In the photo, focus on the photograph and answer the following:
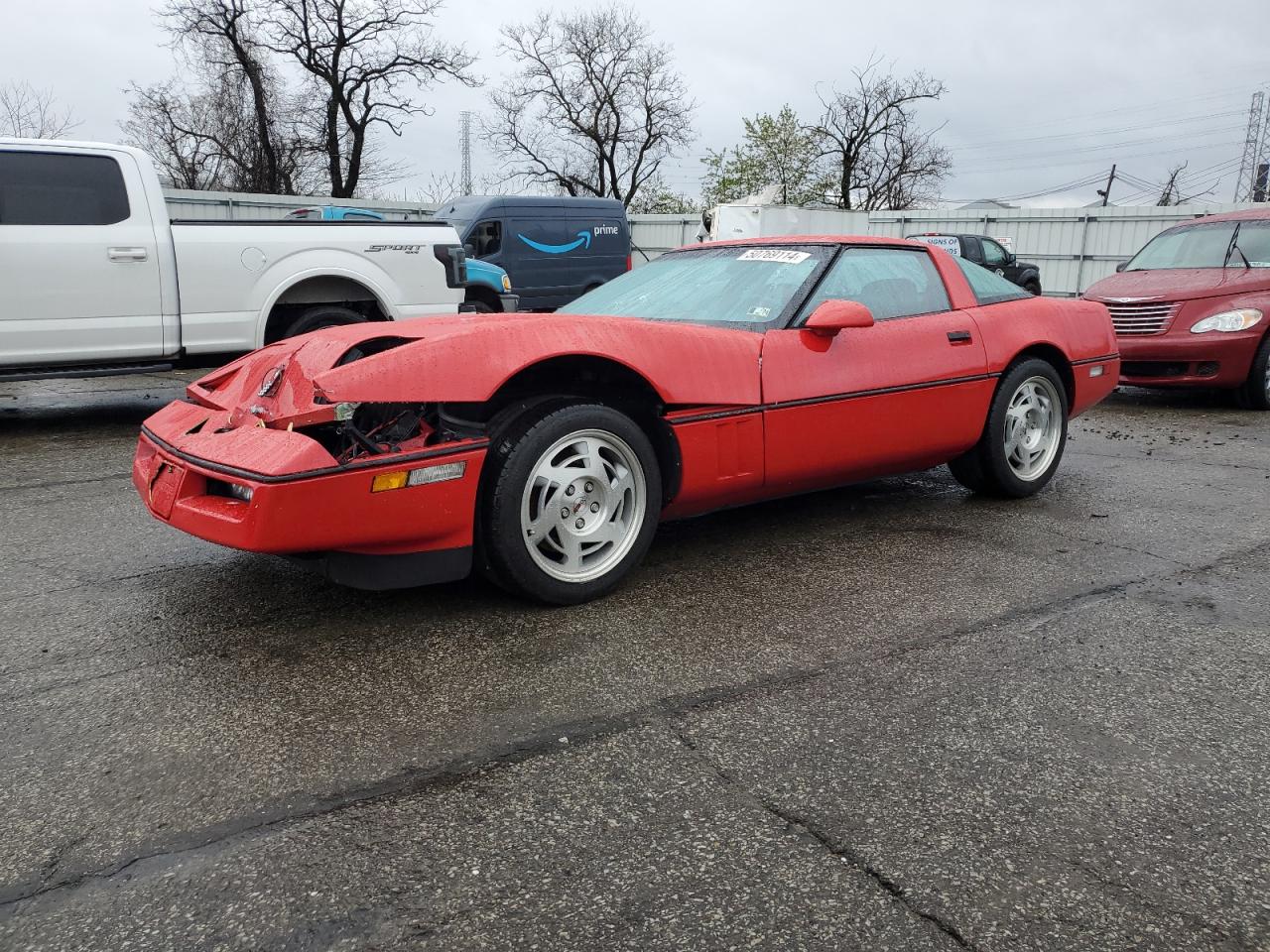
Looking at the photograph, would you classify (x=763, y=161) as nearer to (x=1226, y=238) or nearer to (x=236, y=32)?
(x=236, y=32)

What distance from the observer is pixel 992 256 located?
20.5 meters

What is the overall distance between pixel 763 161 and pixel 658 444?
139 feet

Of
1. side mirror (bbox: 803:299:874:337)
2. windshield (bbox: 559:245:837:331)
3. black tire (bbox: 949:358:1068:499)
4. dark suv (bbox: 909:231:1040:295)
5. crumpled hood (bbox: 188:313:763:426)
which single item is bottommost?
black tire (bbox: 949:358:1068:499)

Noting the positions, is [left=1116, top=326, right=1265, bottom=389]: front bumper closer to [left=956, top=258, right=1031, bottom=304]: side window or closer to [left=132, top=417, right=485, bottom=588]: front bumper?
[left=956, top=258, right=1031, bottom=304]: side window

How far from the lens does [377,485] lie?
2945 millimetres

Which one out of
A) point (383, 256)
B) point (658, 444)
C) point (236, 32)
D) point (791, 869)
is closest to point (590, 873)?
point (791, 869)

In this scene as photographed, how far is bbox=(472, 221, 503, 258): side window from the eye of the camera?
1636 centimetres

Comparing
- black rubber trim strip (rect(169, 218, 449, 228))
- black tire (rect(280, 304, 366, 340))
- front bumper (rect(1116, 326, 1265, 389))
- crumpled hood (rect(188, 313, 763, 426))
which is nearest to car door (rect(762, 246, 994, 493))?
crumpled hood (rect(188, 313, 763, 426))

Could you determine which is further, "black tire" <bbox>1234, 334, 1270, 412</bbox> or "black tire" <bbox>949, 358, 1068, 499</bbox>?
"black tire" <bbox>1234, 334, 1270, 412</bbox>

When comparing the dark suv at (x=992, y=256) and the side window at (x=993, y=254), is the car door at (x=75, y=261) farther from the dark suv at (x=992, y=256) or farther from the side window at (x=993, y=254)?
the side window at (x=993, y=254)

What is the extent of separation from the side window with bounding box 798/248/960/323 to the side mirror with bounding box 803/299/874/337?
6.9 inches

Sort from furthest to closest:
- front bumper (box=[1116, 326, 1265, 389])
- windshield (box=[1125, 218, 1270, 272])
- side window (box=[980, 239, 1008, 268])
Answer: side window (box=[980, 239, 1008, 268])
windshield (box=[1125, 218, 1270, 272])
front bumper (box=[1116, 326, 1265, 389])

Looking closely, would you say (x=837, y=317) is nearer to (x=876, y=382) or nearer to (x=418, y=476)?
(x=876, y=382)

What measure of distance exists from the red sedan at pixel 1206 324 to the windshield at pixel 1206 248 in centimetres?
1
